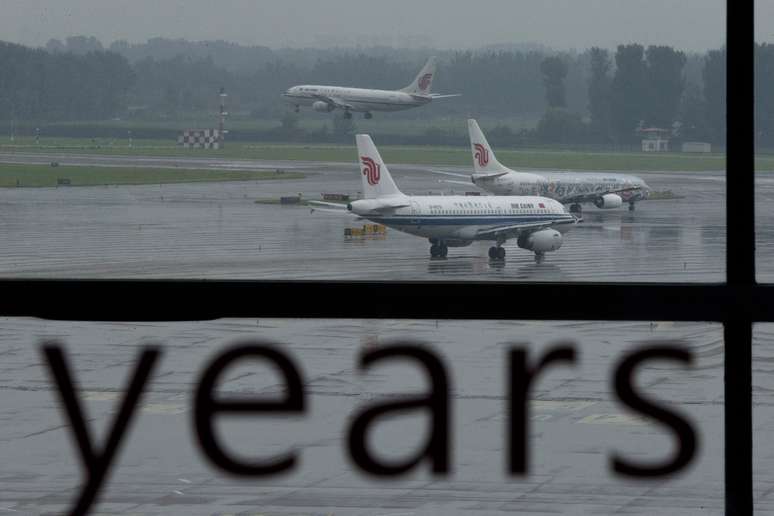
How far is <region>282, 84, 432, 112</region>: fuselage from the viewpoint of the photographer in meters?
64.0

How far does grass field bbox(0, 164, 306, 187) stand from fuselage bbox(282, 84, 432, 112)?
488 centimetres

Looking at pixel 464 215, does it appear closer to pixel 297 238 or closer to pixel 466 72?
pixel 297 238

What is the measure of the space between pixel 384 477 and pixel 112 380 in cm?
1562

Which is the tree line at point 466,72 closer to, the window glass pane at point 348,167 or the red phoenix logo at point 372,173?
the window glass pane at point 348,167

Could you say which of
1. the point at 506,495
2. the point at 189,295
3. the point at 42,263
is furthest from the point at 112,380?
the point at 42,263

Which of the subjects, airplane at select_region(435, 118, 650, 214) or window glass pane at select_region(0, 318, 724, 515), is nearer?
window glass pane at select_region(0, 318, 724, 515)

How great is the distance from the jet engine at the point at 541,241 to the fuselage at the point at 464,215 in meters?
0.46

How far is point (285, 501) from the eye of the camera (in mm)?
10242

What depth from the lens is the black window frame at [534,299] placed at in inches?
65.8

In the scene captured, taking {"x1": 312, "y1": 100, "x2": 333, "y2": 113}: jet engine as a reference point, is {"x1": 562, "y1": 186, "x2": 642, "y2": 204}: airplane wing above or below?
below

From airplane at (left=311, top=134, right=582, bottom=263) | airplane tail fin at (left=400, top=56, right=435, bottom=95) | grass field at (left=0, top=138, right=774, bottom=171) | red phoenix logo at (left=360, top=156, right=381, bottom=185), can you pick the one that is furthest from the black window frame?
A: grass field at (left=0, top=138, right=774, bottom=171)

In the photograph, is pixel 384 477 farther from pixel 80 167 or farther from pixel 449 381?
pixel 80 167

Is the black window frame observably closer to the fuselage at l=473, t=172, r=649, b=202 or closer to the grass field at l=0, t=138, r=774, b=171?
the fuselage at l=473, t=172, r=649, b=202

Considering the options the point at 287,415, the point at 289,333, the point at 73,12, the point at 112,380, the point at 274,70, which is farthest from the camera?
the point at 289,333
